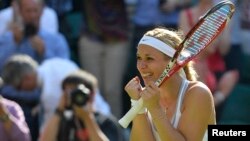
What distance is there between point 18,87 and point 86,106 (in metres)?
0.97

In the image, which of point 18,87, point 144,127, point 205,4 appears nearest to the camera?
point 144,127

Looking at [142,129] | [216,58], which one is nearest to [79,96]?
[216,58]

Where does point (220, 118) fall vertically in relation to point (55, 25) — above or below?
below

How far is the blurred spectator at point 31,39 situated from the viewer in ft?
28.7

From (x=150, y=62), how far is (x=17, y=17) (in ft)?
13.4

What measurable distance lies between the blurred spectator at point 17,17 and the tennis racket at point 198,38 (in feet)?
13.0

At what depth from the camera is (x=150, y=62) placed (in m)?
5.08

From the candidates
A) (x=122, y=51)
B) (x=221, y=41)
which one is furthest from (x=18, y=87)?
(x=221, y=41)

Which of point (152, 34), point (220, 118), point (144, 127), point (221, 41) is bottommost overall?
point (220, 118)

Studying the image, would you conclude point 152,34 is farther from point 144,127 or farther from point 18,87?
point 18,87

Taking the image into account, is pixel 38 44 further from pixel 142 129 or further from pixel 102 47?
pixel 142 129

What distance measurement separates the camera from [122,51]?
29.9ft

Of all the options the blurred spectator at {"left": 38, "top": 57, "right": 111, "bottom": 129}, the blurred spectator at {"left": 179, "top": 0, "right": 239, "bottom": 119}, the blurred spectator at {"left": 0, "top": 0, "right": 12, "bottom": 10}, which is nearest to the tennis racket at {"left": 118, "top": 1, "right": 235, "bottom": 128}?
the blurred spectator at {"left": 38, "top": 57, "right": 111, "bottom": 129}

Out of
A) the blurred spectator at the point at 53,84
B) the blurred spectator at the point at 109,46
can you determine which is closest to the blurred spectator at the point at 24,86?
the blurred spectator at the point at 53,84
